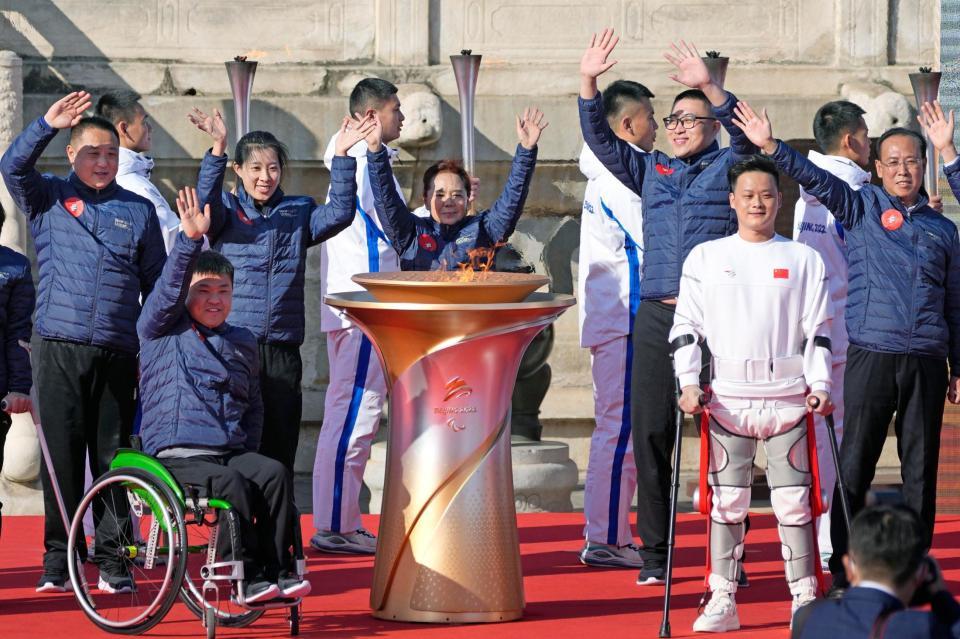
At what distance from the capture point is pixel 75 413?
5.96 metres

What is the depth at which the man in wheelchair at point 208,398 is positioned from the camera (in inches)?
209

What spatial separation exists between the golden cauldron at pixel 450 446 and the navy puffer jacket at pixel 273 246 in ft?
3.65

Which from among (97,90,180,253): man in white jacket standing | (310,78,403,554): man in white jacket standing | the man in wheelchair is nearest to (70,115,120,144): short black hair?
the man in wheelchair

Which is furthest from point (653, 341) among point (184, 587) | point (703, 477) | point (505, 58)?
point (505, 58)

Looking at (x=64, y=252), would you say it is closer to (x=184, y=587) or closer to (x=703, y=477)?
(x=184, y=587)

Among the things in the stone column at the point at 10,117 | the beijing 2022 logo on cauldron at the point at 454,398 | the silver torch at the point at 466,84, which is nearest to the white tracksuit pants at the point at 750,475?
the beijing 2022 logo on cauldron at the point at 454,398

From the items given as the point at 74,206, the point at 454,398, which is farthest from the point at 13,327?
the point at 454,398

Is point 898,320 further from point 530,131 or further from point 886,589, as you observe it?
point 886,589

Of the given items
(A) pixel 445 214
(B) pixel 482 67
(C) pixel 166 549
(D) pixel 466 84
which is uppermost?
(B) pixel 482 67

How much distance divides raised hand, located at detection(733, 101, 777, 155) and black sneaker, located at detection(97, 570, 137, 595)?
7.87 feet

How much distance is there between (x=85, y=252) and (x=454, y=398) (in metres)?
1.42

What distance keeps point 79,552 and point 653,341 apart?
6.56 feet

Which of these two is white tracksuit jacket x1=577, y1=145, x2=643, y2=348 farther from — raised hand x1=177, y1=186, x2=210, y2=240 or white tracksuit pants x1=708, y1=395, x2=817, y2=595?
raised hand x1=177, y1=186, x2=210, y2=240

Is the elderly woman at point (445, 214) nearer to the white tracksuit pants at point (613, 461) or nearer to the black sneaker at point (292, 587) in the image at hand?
the white tracksuit pants at point (613, 461)
